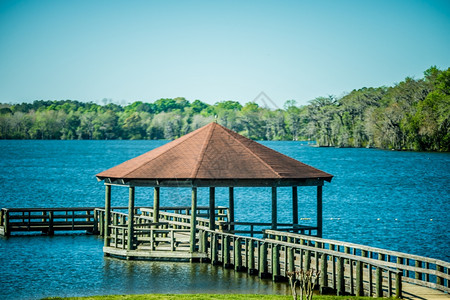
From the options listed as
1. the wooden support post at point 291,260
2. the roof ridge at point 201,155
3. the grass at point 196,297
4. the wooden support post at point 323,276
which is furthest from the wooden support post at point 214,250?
the wooden support post at point 323,276

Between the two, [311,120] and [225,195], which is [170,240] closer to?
[225,195]

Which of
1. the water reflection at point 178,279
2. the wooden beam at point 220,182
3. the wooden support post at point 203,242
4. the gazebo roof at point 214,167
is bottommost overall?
the water reflection at point 178,279

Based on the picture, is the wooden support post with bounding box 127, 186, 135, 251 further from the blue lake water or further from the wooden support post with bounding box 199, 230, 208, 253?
the wooden support post with bounding box 199, 230, 208, 253

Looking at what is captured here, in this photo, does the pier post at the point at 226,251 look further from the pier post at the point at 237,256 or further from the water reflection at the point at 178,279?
the pier post at the point at 237,256

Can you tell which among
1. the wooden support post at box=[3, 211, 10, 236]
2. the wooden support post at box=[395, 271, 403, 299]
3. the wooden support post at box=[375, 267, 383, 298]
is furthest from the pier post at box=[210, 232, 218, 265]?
the wooden support post at box=[3, 211, 10, 236]

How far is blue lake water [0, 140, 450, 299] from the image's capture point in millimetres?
21312

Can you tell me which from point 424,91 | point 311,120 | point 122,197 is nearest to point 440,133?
point 424,91

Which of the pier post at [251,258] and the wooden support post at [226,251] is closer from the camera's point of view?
the pier post at [251,258]

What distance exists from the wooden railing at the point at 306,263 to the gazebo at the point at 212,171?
43.4 inches

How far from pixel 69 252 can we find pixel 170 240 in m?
5.44

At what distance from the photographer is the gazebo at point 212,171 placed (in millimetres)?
24328

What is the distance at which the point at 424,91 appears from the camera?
134 m

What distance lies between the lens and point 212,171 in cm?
2453

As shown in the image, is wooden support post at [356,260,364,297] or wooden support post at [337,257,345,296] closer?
wooden support post at [356,260,364,297]
